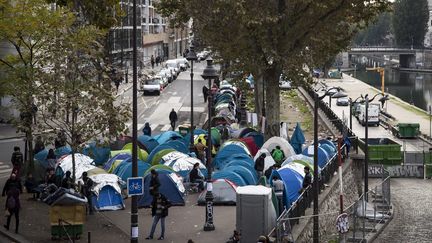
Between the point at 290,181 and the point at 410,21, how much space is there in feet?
483

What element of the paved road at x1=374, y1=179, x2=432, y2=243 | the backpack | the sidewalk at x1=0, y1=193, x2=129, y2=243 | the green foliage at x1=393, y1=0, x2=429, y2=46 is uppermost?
the green foliage at x1=393, y1=0, x2=429, y2=46

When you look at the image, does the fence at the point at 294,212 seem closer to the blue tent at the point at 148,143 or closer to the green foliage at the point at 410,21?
the blue tent at the point at 148,143

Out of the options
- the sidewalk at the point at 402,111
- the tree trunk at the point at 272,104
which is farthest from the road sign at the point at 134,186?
the sidewalk at the point at 402,111

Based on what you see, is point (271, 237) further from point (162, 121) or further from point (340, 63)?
point (340, 63)

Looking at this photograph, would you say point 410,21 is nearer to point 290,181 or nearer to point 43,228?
point 290,181

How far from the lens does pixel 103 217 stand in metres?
24.3

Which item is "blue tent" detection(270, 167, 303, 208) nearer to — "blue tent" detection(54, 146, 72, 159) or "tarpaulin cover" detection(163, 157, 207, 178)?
"tarpaulin cover" detection(163, 157, 207, 178)

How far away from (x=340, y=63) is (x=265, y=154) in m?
158

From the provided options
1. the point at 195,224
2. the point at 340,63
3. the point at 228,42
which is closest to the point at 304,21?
the point at 228,42

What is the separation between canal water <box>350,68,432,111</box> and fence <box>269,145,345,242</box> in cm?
7904

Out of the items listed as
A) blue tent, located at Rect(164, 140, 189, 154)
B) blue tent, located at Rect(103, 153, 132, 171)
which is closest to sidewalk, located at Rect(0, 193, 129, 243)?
blue tent, located at Rect(103, 153, 132, 171)

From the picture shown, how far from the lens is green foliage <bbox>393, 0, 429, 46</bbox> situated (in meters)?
162

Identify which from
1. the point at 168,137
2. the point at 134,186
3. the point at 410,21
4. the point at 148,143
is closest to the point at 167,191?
the point at 134,186

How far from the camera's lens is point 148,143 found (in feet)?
117
